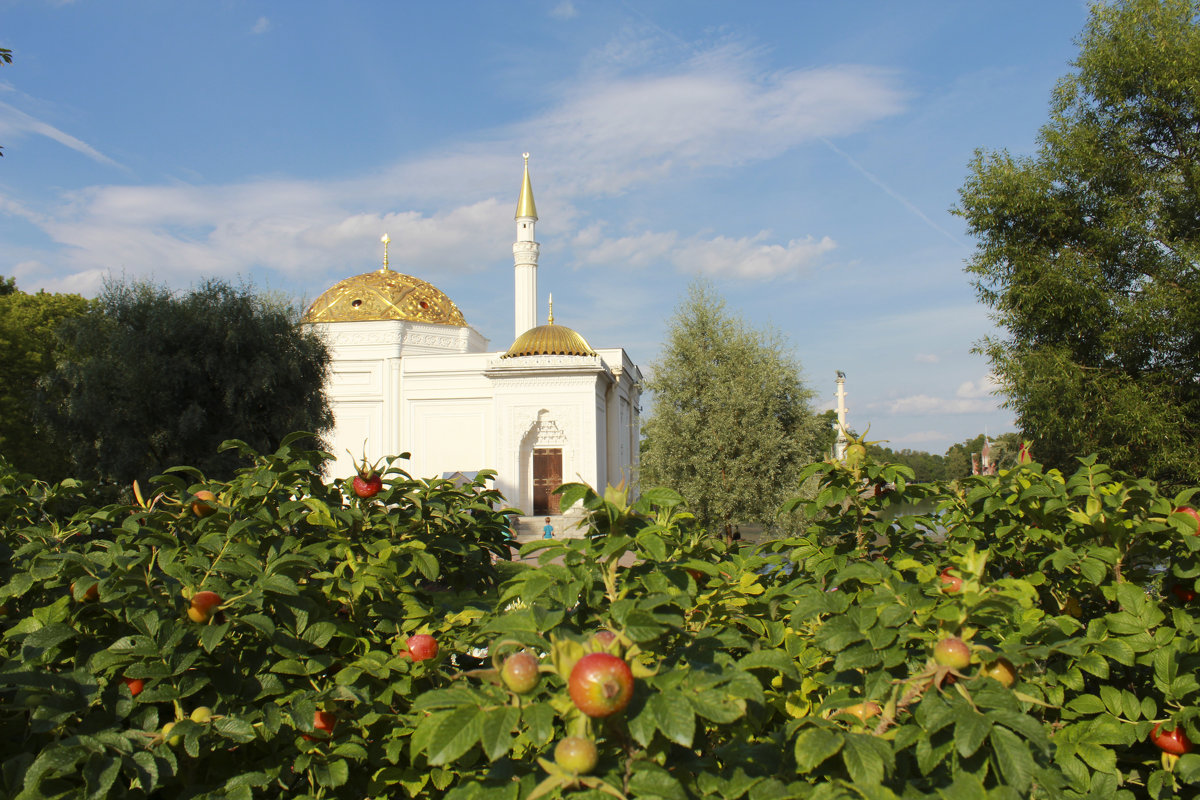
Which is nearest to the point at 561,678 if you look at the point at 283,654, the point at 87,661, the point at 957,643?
the point at 957,643

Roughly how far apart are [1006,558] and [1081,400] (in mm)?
9077

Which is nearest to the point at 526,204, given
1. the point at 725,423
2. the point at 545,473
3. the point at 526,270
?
the point at 526,270

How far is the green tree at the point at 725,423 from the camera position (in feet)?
→ 38.0

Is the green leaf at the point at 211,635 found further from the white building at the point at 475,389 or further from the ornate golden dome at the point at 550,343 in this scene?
the ornate golden dome at the point at 550,343

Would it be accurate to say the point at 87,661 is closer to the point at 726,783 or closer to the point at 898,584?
the point at 726,783

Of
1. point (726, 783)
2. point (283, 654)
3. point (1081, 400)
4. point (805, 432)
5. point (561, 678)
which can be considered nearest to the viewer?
point (561, 678)

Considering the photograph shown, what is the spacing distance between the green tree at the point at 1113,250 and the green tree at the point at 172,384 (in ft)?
47.1

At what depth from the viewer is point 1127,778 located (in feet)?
6.68

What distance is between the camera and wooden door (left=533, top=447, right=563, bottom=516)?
27.3 m

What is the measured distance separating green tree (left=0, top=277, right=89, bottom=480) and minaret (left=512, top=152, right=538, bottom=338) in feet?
53.1

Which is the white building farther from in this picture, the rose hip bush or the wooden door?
the rose hip bush

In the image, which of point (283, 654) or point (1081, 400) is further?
point (1081, 400)

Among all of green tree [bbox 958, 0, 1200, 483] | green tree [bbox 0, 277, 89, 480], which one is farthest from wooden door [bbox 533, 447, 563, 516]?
green tree [bbox 958, 0, 1200, 483]

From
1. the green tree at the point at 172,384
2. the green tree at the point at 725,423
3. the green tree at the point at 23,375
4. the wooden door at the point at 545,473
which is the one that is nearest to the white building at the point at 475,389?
the wooden door at the point at 545,473
